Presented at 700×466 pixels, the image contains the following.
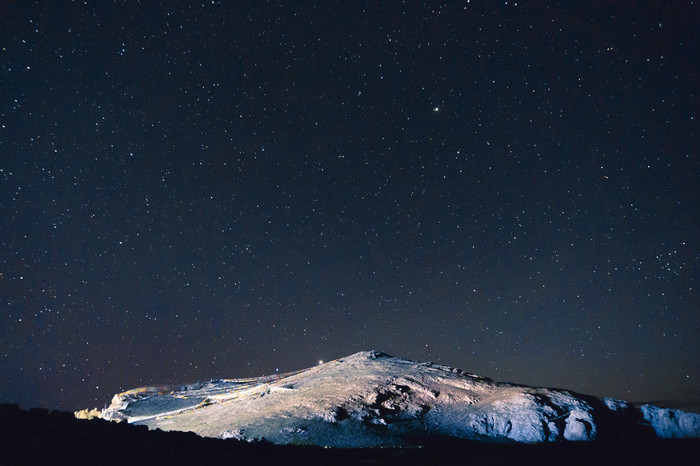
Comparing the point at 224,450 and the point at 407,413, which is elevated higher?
the point at 224,450

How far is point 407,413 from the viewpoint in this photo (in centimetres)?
1351

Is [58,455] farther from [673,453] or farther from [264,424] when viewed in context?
[673,453]

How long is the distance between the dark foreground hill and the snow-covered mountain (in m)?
0.79


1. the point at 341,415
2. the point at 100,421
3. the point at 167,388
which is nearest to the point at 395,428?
the point at 341,415

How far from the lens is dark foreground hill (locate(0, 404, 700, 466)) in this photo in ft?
18.5

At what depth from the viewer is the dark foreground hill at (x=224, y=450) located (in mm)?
5645

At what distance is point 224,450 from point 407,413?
7913 mm

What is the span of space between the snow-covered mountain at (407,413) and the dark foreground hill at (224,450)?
790 millimetres

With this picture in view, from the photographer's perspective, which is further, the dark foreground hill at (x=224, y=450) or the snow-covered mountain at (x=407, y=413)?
the snow-covered mountain at (x=407, y=413)

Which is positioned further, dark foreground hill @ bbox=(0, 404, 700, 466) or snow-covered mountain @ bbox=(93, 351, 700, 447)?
snow-covered mountain @ bbox=(93, 351, 700, 447)

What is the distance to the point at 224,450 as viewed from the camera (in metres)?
7.72

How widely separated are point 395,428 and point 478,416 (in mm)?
3156

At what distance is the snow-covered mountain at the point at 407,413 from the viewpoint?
38.4 ft

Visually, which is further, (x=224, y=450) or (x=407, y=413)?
(x=407, y=413)
